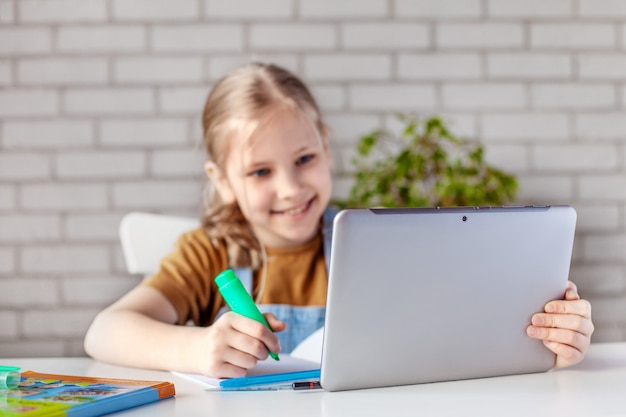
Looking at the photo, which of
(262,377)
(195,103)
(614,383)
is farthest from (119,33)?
(614,383)

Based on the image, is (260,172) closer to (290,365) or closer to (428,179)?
(290,365)

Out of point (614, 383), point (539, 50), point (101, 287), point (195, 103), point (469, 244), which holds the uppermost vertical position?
point (539, 50)

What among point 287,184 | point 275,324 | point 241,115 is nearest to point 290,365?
point 275,324

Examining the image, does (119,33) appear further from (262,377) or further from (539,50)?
(262,377)

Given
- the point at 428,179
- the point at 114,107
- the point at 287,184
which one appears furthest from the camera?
the point at 114,107

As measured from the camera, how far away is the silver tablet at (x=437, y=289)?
92 cm

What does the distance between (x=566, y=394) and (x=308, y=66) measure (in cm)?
200

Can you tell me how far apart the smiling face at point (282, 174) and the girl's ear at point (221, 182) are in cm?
4

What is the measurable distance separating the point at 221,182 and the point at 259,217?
0.51 feet

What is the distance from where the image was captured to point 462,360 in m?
1.04

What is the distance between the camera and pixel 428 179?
8.39 ft

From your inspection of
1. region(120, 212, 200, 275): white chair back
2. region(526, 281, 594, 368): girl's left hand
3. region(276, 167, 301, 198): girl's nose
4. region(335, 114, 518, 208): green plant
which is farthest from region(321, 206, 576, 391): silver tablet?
region(335, 114, 518, 208): green plant

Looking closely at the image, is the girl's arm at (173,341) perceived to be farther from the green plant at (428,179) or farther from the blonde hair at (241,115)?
the green plant at (428,179)

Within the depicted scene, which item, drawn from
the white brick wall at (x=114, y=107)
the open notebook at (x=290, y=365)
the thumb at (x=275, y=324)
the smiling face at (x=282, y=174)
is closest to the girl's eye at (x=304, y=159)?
the smiling face at (x=282, y=174)
